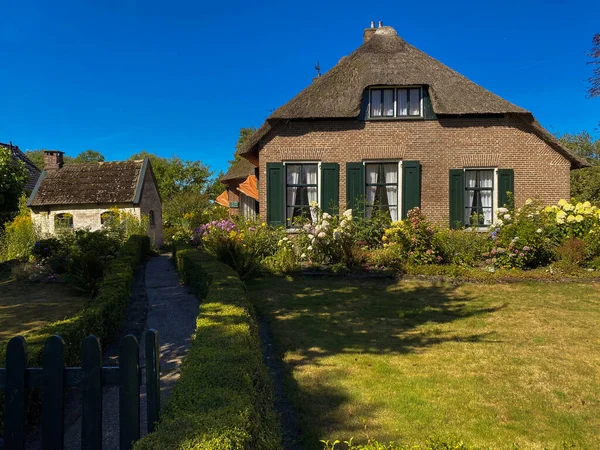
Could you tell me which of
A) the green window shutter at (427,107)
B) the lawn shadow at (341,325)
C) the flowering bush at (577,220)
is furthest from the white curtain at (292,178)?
the flowering bush at (577,220)

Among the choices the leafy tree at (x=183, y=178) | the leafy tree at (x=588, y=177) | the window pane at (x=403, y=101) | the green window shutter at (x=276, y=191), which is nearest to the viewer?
the green window shutter at (x=276, y=191)

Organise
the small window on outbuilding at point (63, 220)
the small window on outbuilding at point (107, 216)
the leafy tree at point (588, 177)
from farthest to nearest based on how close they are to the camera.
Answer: the leafy tree at point (588, 177) → the small window on outbuilding at point (63, 220) → the small window on outbuilding at point (107, 216)

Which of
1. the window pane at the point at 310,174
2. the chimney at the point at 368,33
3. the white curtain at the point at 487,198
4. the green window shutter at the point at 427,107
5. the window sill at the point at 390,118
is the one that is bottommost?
the white curtain at the point at 487,198

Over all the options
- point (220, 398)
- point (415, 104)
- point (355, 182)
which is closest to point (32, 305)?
point (220, 398)

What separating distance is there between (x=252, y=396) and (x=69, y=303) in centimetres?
684

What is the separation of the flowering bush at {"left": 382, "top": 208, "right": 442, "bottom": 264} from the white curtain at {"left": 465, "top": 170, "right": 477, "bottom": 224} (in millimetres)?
3188

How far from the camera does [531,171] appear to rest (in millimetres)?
12398

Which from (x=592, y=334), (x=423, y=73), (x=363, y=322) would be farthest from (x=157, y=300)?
(x=423, y=73)

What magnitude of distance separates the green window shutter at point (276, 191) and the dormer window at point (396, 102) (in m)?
3.48

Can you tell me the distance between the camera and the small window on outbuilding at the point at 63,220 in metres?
18.2

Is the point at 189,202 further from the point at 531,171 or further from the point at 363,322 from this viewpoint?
the point at 363,322

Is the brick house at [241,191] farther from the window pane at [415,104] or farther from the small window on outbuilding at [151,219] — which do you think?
the window pane at [415,104]

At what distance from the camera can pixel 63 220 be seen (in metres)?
18.4

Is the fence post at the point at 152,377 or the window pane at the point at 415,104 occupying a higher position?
the window pane at the point at 415,104
